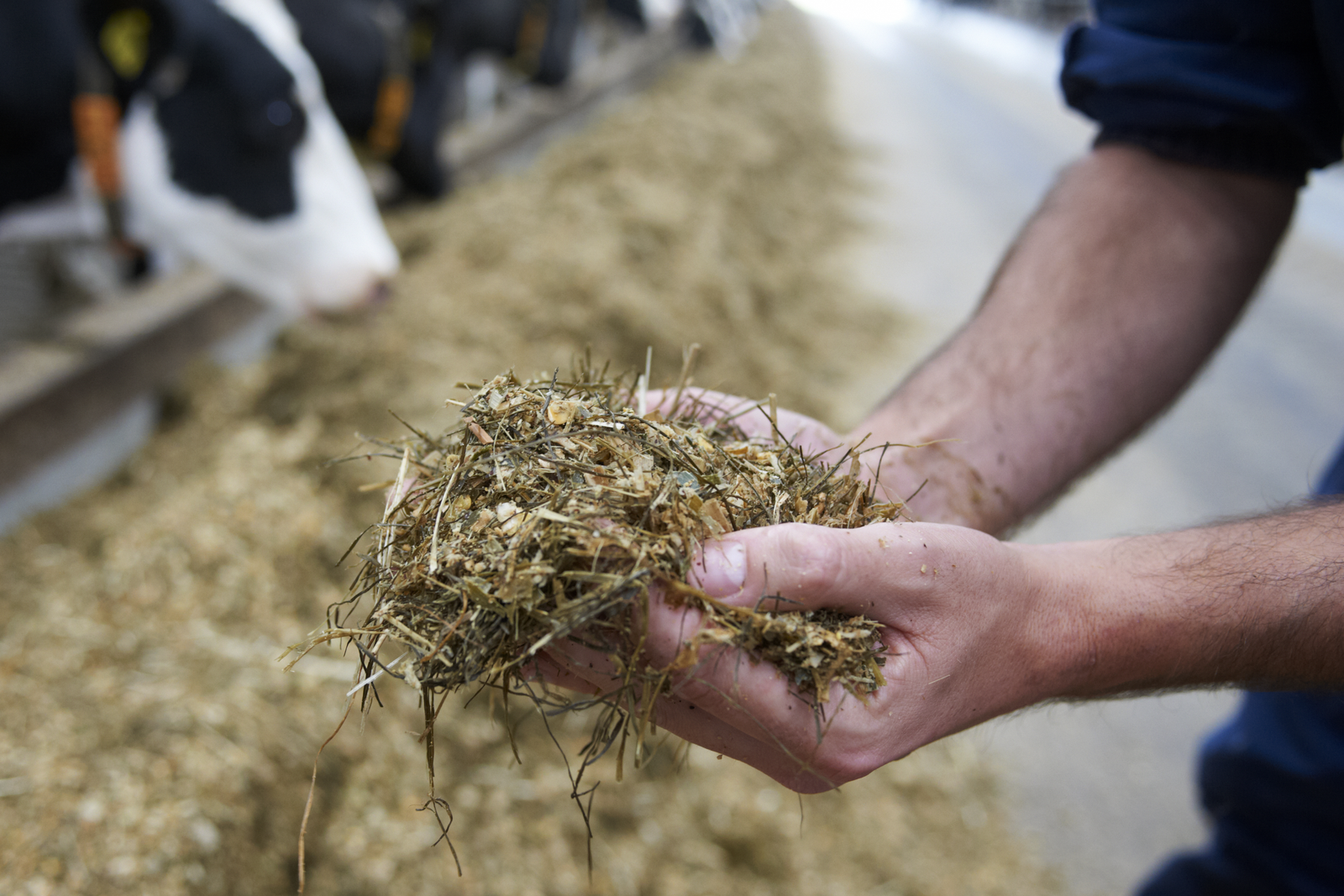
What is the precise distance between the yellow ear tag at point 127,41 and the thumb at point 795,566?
126 inches

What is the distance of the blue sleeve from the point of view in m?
1.27

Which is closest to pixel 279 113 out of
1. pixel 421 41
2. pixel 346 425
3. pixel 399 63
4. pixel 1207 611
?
pixel 346 425

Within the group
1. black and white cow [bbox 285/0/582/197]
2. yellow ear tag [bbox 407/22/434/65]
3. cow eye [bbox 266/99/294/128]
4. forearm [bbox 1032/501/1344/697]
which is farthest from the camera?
yellow ear tag [bbox 407/22/434/65]

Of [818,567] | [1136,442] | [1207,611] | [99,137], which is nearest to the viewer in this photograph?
[818,567]

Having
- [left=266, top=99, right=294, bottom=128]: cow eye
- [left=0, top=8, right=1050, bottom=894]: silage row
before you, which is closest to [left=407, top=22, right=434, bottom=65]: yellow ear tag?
[left=0, top=8, right=1050, bottom=894]: silage row

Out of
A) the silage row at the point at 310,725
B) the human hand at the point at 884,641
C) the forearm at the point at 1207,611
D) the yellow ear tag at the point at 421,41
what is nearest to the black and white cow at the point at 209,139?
the silage row at the point at 310,725

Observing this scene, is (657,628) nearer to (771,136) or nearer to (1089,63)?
(1089,63)

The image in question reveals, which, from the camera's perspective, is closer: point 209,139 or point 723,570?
point 723,570

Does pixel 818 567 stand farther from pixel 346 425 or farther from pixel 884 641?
pixel 346 425

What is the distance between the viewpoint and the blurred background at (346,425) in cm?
190

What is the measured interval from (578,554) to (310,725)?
1433 millimetres

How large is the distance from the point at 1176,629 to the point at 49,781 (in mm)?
1983

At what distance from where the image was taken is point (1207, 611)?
3.24 feet

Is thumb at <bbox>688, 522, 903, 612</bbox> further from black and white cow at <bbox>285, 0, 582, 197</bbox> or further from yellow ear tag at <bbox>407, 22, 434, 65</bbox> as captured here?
yellow ear tag at <bbox>407, 22, 434, 65</bbox>
